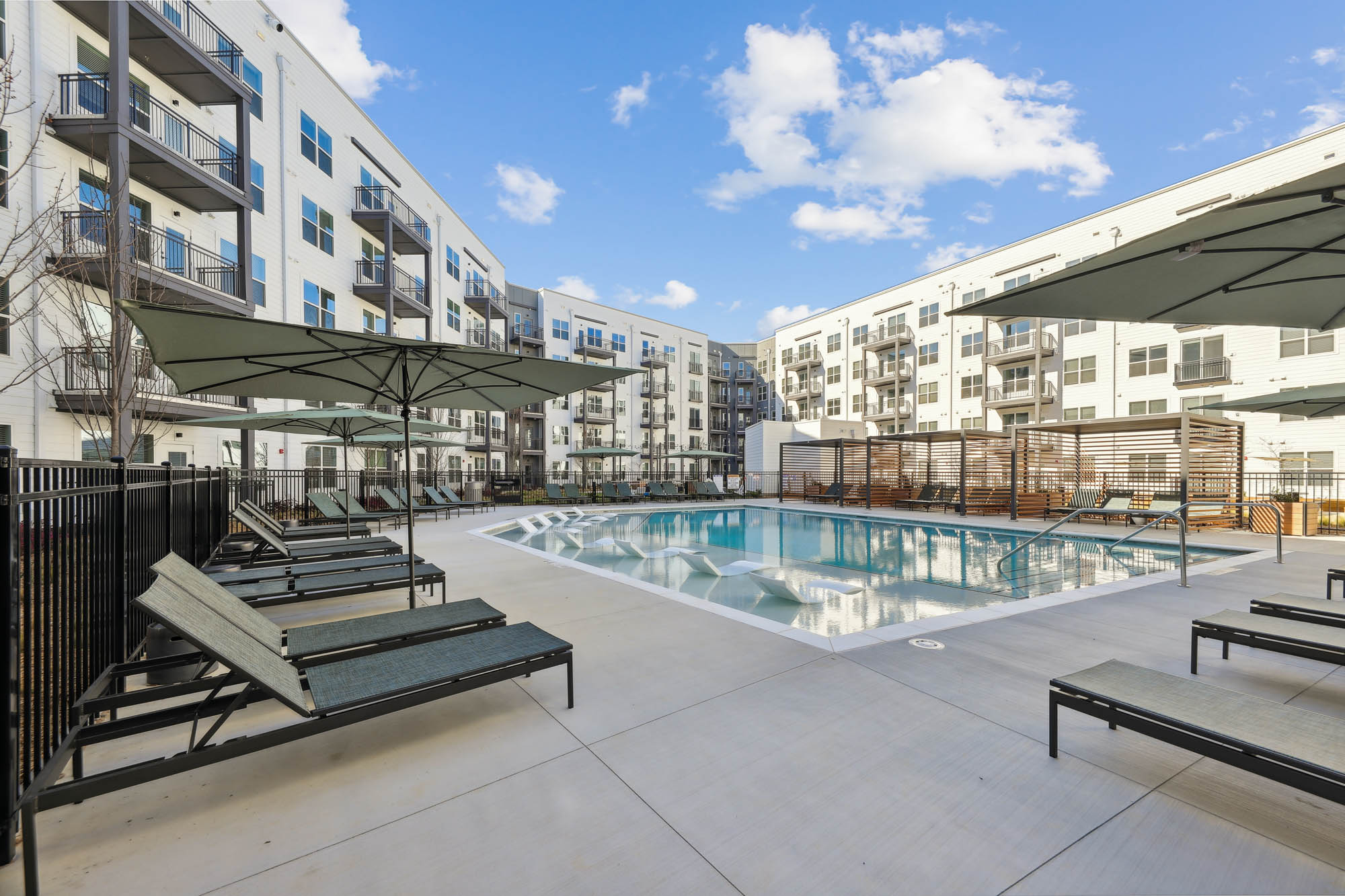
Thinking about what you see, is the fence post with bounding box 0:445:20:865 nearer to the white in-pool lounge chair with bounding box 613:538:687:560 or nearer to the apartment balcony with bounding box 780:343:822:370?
the white in-pool lounge chair with bounding box 613:538:687:560

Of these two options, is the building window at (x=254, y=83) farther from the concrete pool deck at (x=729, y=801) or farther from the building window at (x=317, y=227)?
the concrete pool deck at (x=729, y=801)

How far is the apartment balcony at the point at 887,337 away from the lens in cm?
3450

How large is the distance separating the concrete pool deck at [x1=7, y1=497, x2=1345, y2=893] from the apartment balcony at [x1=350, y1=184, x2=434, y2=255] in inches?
869

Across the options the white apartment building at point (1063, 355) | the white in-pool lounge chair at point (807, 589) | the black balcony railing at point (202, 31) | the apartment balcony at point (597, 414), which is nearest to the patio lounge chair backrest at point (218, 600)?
the white in-pool lounge chair at point (807, 589)

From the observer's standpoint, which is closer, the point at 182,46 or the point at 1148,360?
the point at 182,46

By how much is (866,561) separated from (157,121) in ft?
63.3

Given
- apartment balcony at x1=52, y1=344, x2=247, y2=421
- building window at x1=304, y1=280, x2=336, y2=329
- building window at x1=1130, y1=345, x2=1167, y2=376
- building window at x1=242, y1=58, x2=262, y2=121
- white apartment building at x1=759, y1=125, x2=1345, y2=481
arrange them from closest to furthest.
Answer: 1. apartment balcony at x1=52, y1=344, x2=247, y2=421
2. building window at x1=242, y1=58, x2=262, y2=121
3. building window at x1=304, y1=280, x2=336, y2=329
4. white apartment building at x1=759, y1=125, x2=1345, y2=481
5. building window at x1=1130, y1=345, x2=1167, y2=376

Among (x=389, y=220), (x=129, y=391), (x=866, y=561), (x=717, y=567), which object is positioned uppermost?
(x=389, y=220)

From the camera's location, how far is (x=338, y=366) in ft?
15.7

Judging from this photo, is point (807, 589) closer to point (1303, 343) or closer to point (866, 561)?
point (866, 561)

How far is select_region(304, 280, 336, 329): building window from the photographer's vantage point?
18.2 meters

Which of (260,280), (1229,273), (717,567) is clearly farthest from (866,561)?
(260,280)

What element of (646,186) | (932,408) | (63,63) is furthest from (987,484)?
(646,186)

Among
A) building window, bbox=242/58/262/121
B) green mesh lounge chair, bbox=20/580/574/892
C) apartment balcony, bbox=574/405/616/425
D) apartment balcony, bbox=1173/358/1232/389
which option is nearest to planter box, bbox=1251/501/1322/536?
apartment balcony, bbox=1173/358/1232/389
